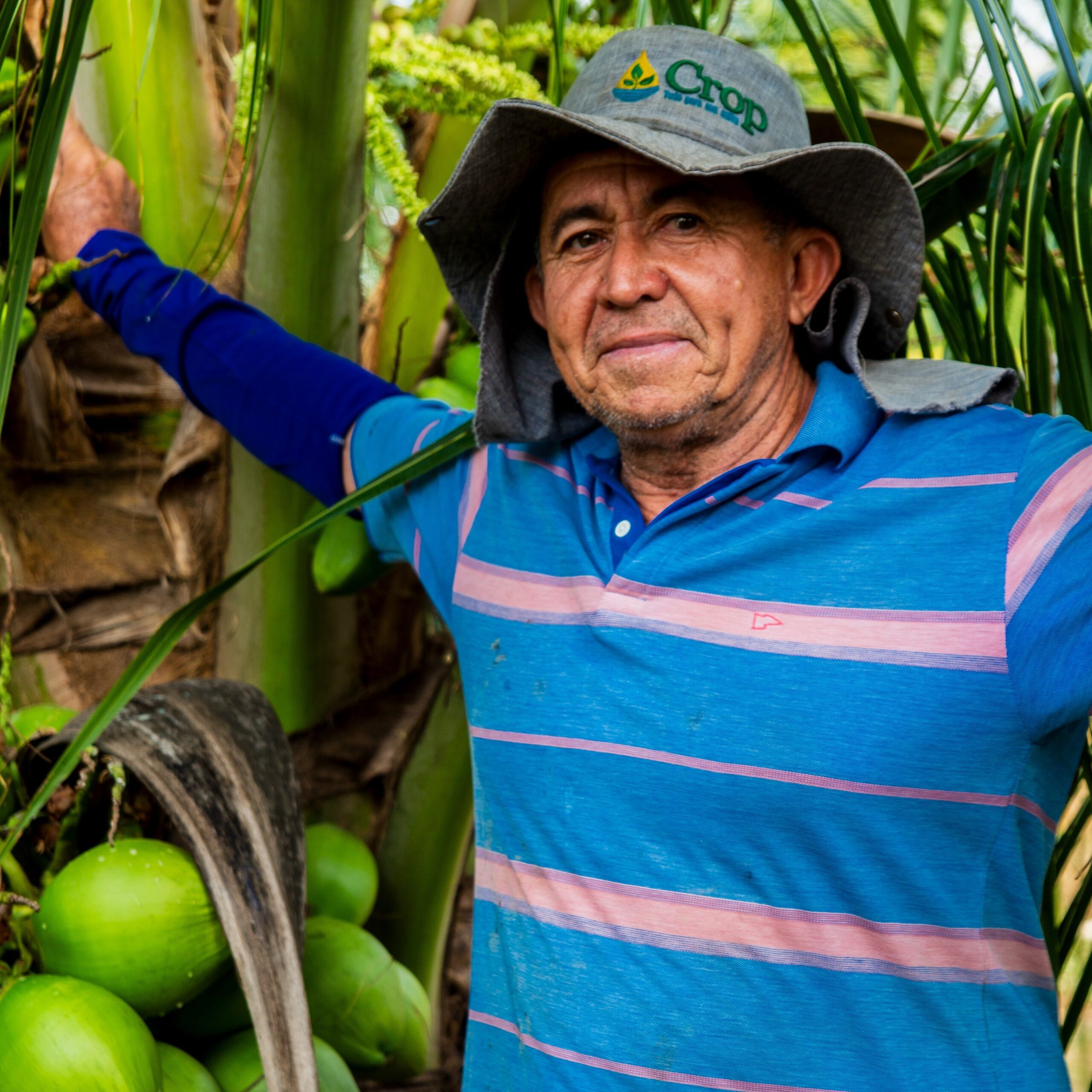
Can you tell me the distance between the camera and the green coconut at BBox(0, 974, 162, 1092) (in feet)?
2.84

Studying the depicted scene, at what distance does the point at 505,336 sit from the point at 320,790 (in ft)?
2.06

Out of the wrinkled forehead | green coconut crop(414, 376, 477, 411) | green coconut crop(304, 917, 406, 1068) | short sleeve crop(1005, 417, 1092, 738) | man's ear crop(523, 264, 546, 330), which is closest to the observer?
short sleeve crop(1005, 417, 1092, 738)

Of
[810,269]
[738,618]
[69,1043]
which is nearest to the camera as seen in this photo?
[69,1043]

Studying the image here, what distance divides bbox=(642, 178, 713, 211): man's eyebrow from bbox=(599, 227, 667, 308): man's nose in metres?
0.04

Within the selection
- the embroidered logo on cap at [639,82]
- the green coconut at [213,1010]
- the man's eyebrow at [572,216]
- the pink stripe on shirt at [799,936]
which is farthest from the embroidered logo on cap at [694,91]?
the green coconut at [213,1010]

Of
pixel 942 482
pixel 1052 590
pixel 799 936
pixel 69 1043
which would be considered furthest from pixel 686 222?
pixel 69 1043

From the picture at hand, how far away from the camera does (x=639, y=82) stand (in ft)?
3.62

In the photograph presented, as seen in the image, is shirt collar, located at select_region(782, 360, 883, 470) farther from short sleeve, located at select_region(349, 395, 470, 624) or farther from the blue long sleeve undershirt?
the blue long sleeve undershirt

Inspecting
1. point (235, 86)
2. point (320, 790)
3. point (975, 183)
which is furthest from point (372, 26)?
point (320, 790)

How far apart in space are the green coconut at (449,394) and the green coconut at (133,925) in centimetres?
65

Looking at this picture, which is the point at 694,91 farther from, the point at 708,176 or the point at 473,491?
the point at 473,491

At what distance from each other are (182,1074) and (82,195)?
959mm

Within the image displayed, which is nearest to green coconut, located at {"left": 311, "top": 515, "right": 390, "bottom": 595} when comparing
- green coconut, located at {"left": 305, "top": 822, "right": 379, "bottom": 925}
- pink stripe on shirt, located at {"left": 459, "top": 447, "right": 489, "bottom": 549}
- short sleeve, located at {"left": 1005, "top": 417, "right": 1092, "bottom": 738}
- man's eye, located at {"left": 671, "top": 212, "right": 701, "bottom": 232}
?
pink stripe on shirt, located at {"left": 459, "top": 447, "right": 489, "bottom": 549}

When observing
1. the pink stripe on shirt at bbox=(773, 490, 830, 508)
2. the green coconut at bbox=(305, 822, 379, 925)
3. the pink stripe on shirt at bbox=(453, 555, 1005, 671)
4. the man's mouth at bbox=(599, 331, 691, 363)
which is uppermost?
the man's mouth at bbox=(599, 331, 691, 363)
